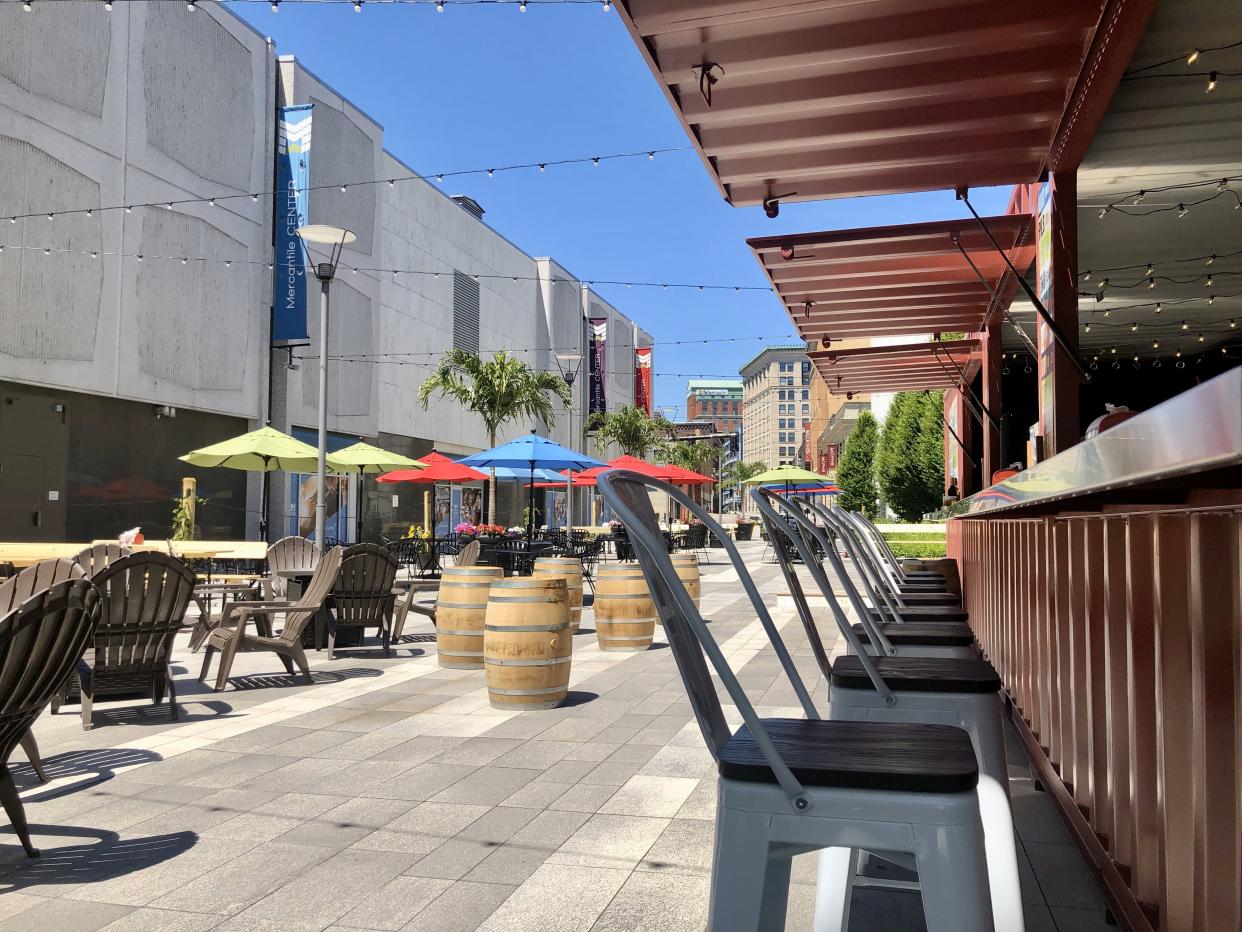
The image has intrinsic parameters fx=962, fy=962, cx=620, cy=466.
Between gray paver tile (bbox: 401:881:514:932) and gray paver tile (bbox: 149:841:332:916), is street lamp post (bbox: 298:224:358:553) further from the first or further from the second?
gray paver tile (bbox: 401:881:514:932)

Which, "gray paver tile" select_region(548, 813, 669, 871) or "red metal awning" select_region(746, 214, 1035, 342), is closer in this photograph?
"gray paver tile" select_region(548, 813, 669, 871)

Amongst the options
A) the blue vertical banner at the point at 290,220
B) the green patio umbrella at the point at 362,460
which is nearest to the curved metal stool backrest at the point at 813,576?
the green patio umbrella at the point at 362,460

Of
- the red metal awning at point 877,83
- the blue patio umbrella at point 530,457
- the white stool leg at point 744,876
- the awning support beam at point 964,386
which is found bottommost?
the white stool leg at point 744,876

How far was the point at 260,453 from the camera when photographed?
43.4ft

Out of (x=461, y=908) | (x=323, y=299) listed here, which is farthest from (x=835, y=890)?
(x=323, y=299)

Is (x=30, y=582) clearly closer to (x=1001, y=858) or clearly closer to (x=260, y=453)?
(x=1001, y=858)

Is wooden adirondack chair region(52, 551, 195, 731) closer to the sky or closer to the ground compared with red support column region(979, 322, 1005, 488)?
closer to the ground

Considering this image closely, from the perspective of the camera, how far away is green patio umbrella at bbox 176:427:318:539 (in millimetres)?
13328

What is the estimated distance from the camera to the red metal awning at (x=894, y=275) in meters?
6.86

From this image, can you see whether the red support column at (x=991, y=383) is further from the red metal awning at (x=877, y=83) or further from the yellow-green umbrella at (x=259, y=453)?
the yellow-green umbrella at (x=259, y=453)

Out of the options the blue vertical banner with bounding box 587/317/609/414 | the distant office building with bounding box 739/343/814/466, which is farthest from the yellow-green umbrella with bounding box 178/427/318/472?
the distant office building with bounding box 739/343/814/466

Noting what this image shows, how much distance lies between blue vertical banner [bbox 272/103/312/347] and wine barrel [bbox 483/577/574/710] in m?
18.6

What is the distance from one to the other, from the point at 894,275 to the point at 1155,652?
649cm

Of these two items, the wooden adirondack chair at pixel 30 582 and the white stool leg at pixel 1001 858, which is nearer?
the white stool leg at pixel 1001 858
